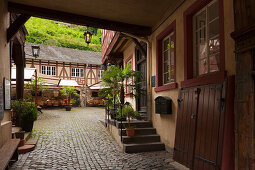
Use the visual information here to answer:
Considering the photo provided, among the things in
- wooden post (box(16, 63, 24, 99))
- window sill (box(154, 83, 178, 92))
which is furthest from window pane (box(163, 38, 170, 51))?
wooden post (box(16, 63, 24, 99))

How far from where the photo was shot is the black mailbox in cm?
519

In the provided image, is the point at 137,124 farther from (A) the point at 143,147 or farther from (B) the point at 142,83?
(B) the point at 142,83

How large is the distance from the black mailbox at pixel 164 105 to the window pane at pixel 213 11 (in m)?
2.21

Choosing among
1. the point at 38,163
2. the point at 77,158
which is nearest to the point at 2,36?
the point at 38,163

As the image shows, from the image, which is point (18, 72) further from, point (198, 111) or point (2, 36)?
point (198, 111)

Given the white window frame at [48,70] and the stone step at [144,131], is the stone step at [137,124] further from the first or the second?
the white window frame at [48,70]

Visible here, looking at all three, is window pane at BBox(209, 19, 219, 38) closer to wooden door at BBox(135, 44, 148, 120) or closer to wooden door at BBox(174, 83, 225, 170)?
wooden door at BBox(174, 83, 225, 170)

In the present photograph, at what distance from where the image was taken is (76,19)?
580 cm

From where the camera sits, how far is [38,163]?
4246 millimetres

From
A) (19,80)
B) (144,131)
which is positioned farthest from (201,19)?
(19,80)

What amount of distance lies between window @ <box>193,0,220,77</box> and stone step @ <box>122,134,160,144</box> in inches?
89.1

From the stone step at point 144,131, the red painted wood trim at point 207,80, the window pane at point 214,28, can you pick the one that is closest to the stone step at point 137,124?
the stone step at point 144,131

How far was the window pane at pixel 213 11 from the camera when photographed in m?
3.97

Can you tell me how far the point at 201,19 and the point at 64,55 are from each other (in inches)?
936
